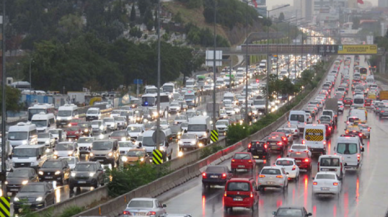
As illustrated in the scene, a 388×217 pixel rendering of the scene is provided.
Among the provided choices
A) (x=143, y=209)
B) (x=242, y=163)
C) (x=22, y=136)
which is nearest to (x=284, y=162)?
(x=242, y=163)

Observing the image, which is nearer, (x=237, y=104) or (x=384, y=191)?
(x=384, y=191)

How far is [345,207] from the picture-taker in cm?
3394

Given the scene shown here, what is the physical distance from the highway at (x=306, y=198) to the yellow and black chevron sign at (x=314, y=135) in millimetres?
7753

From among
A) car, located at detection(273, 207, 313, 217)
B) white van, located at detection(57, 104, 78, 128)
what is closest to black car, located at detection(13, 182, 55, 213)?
car, located at detection(273, 207, 313, 217)

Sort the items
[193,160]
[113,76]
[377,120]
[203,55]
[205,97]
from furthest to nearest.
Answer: [203,55] → [113,76] → [205,97] → [377,120] → [193,160]

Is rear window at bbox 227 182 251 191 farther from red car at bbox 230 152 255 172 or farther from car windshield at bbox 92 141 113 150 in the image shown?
car windshield at bbox 92 141 113 150

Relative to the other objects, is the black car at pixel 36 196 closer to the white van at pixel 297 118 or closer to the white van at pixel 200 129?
the white van at pixel 200 129

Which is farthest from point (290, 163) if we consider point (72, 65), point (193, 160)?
point (72, 65)

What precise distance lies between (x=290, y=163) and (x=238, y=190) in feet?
36.5

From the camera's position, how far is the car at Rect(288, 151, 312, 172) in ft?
156

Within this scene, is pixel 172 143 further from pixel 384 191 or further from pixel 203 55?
pixel 203 55

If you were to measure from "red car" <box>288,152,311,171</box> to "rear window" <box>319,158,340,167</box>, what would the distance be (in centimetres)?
412

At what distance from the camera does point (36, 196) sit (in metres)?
31.1

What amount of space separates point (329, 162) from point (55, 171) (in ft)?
44.2
